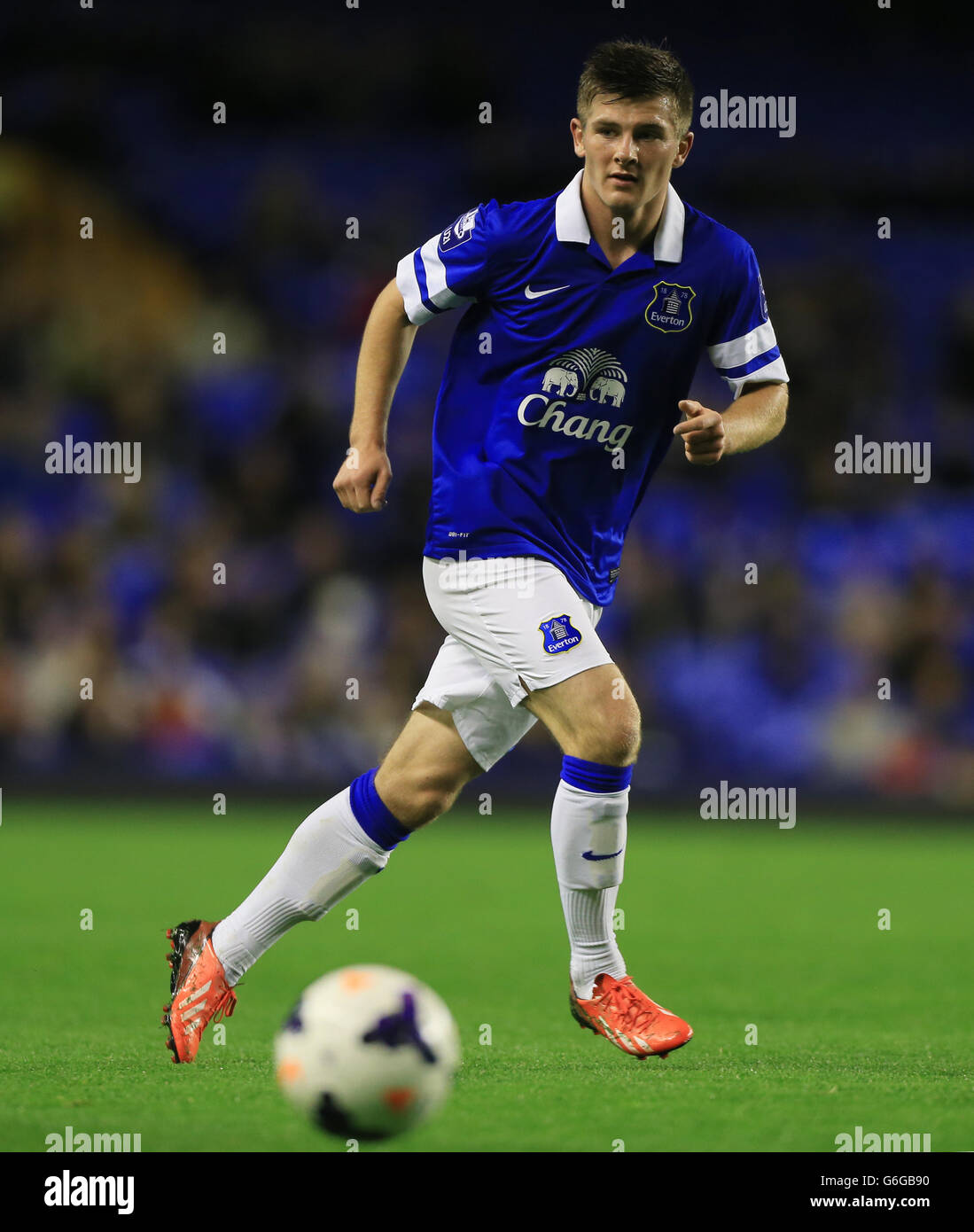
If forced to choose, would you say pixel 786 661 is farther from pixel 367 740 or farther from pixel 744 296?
pixel 744 296

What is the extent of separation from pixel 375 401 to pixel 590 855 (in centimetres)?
145

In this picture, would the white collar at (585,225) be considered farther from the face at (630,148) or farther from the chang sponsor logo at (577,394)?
the chang sponsor logo at (577,394)

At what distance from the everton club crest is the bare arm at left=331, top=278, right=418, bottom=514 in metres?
0.71

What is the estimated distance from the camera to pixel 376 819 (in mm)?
4828

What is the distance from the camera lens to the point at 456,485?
4977 mm

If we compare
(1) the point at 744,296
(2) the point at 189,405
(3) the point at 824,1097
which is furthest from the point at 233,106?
(3) the point at 824,1097

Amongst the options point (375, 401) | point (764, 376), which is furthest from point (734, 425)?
point (375, 401)

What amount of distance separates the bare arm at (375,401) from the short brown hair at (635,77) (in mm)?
793

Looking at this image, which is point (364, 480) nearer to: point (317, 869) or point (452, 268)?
point (452, 268)

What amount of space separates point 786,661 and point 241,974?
401 inches

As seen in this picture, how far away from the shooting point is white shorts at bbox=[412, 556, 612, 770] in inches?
183

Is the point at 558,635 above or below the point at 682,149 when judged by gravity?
below

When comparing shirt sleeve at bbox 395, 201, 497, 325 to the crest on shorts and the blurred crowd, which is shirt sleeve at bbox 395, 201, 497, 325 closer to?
the crest on shorts

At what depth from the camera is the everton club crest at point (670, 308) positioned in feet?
16.0
